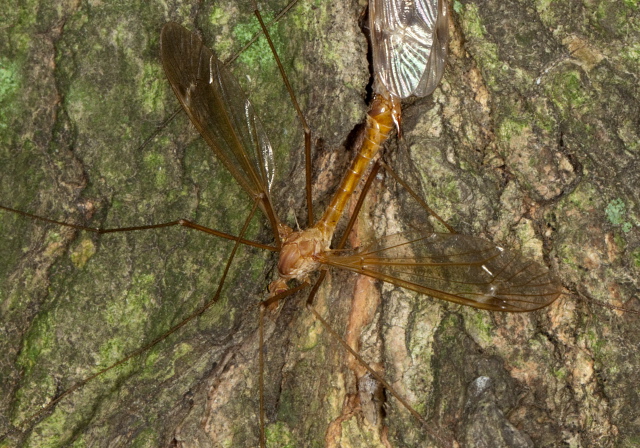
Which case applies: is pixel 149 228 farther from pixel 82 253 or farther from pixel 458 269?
pixel 458 269

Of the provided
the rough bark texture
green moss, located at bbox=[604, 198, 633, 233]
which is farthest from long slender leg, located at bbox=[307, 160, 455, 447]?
green moss, located at bbox=[604, 198, 633, 233]

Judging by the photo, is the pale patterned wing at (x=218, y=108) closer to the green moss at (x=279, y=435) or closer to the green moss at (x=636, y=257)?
the green moss at (x=279, y=435)

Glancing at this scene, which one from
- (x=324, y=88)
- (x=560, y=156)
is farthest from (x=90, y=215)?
(x=560, y=156)

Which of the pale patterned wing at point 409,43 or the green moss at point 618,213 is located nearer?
the green moss at point 618,213

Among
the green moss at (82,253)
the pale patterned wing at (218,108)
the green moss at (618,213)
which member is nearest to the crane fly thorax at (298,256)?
the pale patterned wing at (218,108)

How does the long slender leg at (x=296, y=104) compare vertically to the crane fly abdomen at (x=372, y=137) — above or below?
above

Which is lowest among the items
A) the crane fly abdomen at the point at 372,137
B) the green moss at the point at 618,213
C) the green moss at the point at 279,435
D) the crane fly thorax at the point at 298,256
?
the green moss at the point at 618,213

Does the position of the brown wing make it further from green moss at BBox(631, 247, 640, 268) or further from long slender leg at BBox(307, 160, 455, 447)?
green moss at BBox(631, 247, 640, 268)
